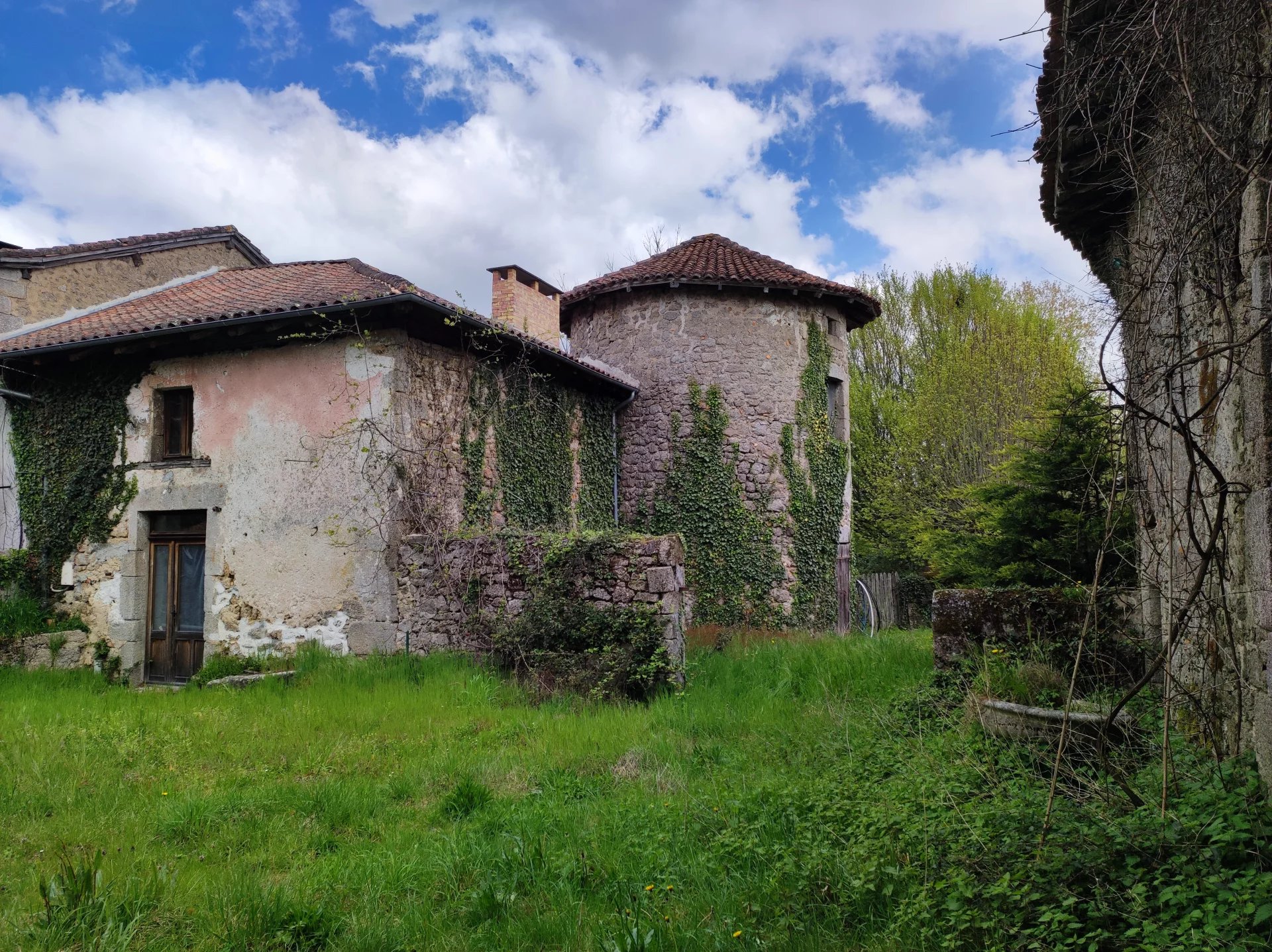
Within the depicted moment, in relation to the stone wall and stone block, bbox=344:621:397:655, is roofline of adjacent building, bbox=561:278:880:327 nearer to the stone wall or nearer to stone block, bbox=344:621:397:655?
the stone wall

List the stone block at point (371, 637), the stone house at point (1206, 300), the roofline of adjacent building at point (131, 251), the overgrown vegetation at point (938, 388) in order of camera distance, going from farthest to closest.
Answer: the overgrown vegetation at point (938, 388) → the roofline of adjacent building at point (131, 251) → the stone block at point (371, 637) → the stone house at point (1206, 300)

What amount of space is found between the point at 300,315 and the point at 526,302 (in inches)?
210

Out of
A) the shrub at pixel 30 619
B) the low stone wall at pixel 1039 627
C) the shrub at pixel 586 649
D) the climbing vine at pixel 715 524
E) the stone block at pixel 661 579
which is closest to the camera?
the low stone wall at pixel 1039 627

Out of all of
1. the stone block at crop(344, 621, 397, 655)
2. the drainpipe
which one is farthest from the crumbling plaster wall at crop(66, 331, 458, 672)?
the drainpipe

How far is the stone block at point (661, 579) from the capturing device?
8.55 m

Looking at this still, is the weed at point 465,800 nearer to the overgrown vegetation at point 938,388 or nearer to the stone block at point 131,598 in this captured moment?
the stone block at point 131,598

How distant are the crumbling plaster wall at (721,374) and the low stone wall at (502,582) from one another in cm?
517

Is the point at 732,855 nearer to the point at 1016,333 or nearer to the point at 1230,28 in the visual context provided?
the point at 1230,28

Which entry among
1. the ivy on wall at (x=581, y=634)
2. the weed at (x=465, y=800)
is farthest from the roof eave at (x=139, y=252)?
the weed at (x=465, y=800)

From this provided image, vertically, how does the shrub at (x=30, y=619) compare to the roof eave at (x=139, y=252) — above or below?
below

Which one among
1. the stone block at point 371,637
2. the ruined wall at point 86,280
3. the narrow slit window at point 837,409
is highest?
the ruined wall at point 86,280

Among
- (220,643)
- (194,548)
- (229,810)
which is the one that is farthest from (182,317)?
(229,810)

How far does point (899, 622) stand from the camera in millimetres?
18203

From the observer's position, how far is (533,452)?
39.1 ft
